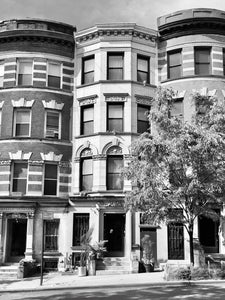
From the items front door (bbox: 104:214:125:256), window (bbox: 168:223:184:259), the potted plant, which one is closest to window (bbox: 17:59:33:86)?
front door (bbox: 104:214:125:256)

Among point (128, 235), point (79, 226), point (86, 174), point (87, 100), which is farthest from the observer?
point (87, 100)

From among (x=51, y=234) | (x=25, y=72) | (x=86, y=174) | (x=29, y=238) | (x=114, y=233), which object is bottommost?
(x=29, y=238)

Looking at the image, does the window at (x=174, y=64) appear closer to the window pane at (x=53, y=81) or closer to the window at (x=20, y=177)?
the window pane at (x=53, y=81)

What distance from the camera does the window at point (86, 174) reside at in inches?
1005

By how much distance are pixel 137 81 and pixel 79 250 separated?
11.5 m

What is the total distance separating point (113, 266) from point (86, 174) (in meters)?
6.10

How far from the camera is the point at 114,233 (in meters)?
24.7

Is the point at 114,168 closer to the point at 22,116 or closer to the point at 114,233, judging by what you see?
the point at 114,233

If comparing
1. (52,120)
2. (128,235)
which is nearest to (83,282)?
(128,235)

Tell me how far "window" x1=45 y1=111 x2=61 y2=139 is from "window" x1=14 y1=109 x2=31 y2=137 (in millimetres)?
1241

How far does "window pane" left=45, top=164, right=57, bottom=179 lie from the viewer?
25859 mm

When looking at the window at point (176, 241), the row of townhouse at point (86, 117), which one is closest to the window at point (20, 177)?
the row of townhouse at point (86, 117)

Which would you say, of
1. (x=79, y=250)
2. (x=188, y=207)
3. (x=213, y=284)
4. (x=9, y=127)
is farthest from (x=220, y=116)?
(x=9, y=127)

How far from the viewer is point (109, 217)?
24.9 meters
